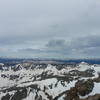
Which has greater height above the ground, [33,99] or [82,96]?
[82,96]

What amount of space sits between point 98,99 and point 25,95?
150 m

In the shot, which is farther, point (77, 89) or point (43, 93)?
point (43, 93)

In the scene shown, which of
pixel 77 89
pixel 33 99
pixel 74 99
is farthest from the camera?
pixel 33 99

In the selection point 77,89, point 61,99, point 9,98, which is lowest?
point 9,98

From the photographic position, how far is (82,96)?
2940 inches

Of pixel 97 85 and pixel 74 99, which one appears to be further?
pixel 97 85

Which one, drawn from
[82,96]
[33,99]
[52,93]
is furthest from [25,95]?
[82,96]

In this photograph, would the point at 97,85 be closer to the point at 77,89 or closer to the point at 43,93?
the point at 77,89

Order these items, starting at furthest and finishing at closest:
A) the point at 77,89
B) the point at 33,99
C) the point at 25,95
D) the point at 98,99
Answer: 1. the point at 25,95
2. the point at 33,99
3. the point at 77,89
4. the point at 98,99

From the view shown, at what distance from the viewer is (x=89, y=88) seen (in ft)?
267

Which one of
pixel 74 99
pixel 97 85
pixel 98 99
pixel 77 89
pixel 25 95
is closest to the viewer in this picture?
pixel 98 99

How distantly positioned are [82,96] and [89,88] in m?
8.08

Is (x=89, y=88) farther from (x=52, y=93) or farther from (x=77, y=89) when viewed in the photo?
(x=52, y=93)

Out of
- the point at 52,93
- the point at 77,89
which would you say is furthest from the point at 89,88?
the point at 52,93
